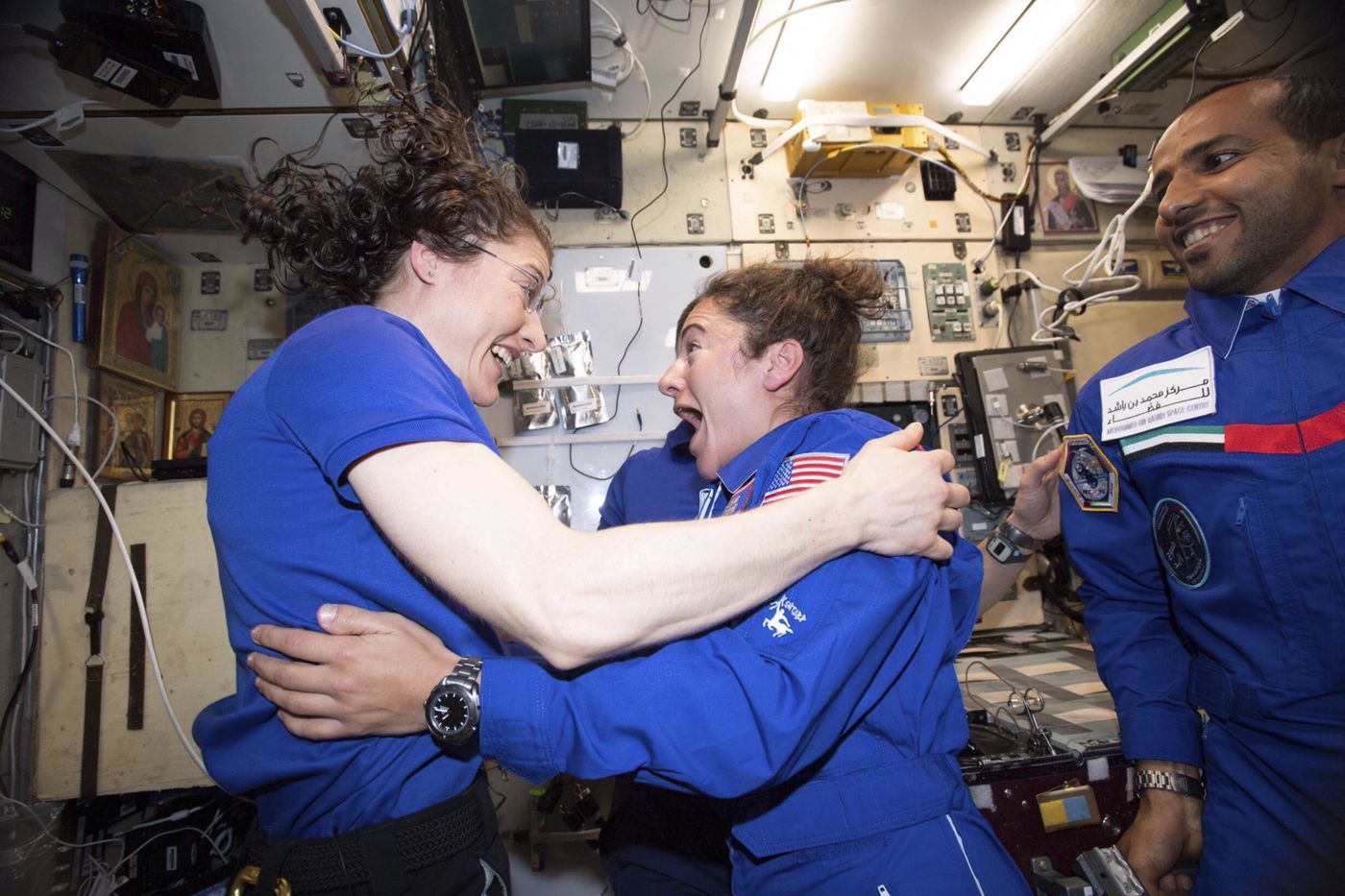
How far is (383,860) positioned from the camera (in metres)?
0.98

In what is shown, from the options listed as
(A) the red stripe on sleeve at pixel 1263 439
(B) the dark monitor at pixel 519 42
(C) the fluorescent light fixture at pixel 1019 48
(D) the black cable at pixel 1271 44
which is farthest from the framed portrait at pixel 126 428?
(D) the black cable at pixel 1271 44

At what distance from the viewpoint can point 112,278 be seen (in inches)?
113

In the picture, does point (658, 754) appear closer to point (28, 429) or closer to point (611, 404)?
point (611, 404)

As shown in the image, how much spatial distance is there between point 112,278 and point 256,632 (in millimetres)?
3034

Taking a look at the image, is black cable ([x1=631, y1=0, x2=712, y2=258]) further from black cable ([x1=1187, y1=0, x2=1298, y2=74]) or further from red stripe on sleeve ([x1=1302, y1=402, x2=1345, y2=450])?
red stripe on sleeve ([x1=1302, y1=402, x2=1345, y2=450])

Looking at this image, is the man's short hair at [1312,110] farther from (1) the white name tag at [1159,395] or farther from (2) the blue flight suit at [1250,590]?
(1) the white name tag at [1159,395]

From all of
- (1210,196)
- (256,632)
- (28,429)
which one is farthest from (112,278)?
(1210,196)

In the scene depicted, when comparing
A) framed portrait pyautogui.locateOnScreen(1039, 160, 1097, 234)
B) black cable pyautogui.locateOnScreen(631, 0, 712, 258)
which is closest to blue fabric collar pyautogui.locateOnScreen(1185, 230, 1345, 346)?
framed portrait pyautogui.locateOnScreen(1039, 160, 1097, 234)

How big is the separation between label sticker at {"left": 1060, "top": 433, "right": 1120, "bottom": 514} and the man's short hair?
0.99 m

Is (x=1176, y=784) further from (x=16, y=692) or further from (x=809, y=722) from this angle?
(x=16, y=692)

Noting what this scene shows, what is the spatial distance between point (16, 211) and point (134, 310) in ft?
2.11

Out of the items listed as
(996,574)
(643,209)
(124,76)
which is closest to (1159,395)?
(996,574)

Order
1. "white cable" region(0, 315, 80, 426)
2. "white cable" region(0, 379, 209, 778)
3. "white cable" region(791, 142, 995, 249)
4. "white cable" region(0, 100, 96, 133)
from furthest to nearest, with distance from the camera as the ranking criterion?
1. "white cable" region(791, 142, 995, 249)
2. "white cable" region(0, 315, 80, 426)
3. "white cable" region(0, 379, 209, 778)
4. "white cable" region(0, 100, 96, 133)

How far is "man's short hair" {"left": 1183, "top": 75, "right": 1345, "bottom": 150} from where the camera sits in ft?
5.41
